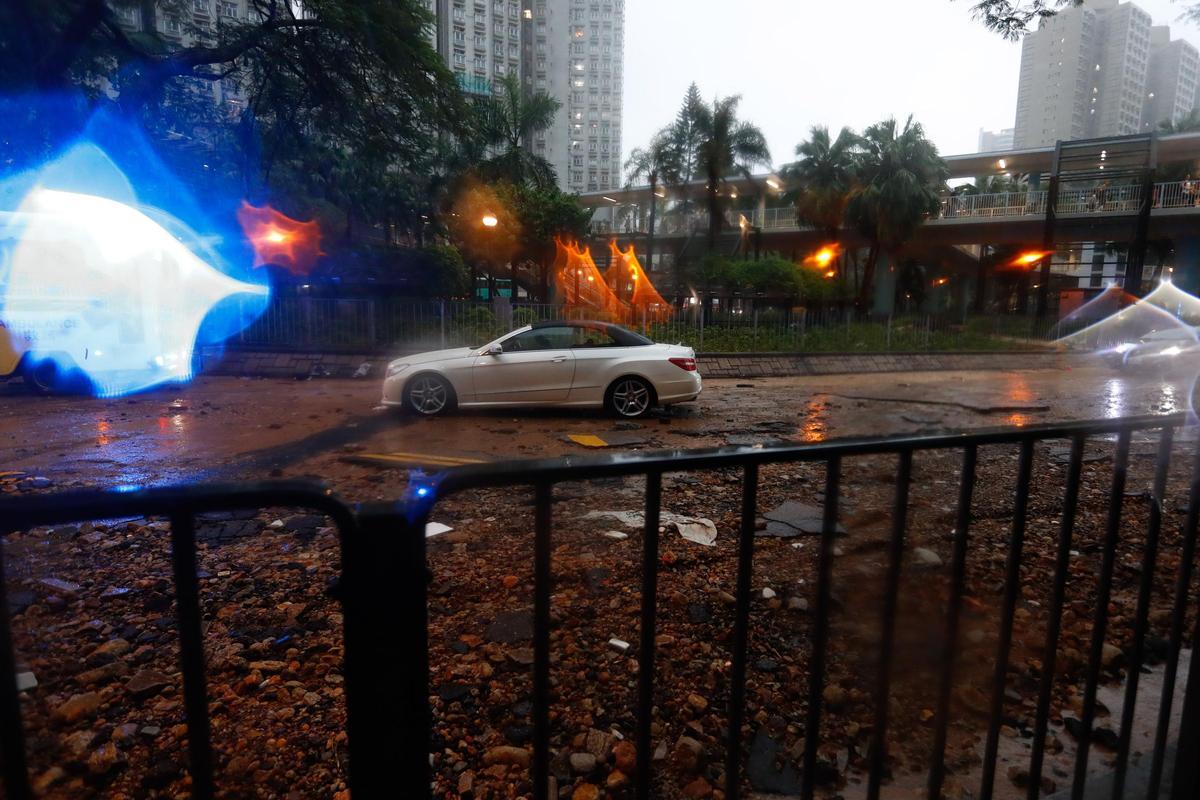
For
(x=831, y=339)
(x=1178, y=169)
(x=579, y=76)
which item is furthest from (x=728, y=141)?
(x=579, y=76)

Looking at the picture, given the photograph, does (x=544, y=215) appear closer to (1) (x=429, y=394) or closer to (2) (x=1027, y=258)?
(1) (x=429, y=394)

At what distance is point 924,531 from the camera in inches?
143

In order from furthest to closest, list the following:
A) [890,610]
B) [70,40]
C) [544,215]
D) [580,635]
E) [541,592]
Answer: [544,215]
[70,40]
[580,635]
[890,610]
[541,592]

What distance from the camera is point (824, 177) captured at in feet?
112

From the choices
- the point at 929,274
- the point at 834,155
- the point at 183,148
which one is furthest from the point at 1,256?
the point at 929,274

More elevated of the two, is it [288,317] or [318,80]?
[318,80]

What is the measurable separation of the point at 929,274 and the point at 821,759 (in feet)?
167

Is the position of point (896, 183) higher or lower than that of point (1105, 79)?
lower

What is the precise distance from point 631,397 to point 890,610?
8.02m

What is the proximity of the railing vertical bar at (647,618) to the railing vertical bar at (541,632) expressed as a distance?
0.66 ft

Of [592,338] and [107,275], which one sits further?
[107,275]

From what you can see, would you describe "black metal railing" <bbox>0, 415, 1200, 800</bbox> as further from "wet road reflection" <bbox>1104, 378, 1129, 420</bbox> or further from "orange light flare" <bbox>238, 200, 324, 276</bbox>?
"orange light flare" <bbox>238, 200, 324, 276</bbox>

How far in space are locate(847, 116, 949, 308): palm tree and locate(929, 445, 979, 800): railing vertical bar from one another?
31.1 meters

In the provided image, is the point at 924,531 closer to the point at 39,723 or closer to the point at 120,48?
the point at 39,723
